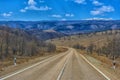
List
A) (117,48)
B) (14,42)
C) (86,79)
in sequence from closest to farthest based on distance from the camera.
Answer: (86,79), (117,48), (14,42)

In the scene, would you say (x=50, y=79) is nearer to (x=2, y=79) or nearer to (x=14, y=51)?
(x=2, y=79)

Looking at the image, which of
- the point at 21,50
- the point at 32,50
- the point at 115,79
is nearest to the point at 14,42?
the point at 21,50

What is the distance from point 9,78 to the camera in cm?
1639

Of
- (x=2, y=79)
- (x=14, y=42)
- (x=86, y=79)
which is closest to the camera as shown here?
(x=2, y=79)

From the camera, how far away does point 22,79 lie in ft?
52.5

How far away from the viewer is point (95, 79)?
17.3m

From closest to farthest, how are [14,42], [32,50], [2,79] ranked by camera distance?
[2,79] → [32,50] → [14,42]

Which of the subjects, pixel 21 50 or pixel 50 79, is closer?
pixel 50 79

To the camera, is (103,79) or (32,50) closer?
(103,79)

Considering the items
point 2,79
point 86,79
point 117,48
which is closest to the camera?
point 2,79

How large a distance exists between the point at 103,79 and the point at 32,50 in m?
103

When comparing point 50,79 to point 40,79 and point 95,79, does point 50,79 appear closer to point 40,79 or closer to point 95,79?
point 40,79

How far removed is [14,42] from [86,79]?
127652 mm

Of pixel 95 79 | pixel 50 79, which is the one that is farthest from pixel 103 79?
pixel 50 79
